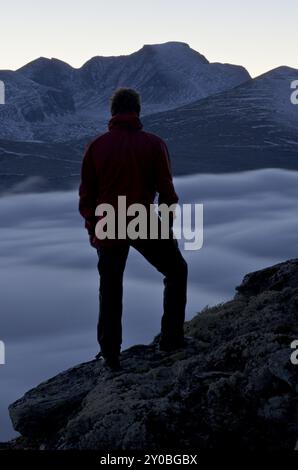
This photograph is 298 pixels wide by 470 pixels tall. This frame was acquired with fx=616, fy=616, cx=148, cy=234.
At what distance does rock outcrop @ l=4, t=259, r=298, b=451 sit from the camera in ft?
19.6

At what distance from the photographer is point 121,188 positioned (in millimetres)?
7469

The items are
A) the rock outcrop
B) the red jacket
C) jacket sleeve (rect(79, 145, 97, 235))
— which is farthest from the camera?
jacket sleeve (rect(79, 145, 97, 235))

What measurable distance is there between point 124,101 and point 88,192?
1198mm

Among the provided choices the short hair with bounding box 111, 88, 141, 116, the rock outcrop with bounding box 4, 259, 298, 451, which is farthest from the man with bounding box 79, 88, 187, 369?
the rock outcrop with bounding box 4, 259, 298, 451

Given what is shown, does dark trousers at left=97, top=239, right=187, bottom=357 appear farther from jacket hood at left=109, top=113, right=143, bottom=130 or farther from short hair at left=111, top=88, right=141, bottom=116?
short hair at left=111, top=88, right=141, bottom=116

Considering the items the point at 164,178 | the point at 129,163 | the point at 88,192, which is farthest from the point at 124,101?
the point at 88,192

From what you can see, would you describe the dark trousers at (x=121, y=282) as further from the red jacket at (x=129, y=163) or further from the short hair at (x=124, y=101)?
the short hair at (x=124, y=101)

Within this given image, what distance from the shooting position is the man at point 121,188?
7.44m

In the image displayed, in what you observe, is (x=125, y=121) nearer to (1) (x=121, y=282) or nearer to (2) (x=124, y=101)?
(2) (x=124, y=101)

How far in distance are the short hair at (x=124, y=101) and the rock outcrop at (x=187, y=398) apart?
307cm

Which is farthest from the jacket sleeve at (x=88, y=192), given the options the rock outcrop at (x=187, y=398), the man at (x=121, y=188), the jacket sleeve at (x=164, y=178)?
the rock outcrop at (x=187, y=398)

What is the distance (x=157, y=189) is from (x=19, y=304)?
82.5 m

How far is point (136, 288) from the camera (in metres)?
85.8

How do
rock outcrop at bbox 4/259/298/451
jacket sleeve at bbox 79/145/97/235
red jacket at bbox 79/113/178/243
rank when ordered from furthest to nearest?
jacket sleeve at bbox 79/145/97/235 → red jacket at bbox 79/113/178/243 → rock outcrop at bbox 4/259/298/451
